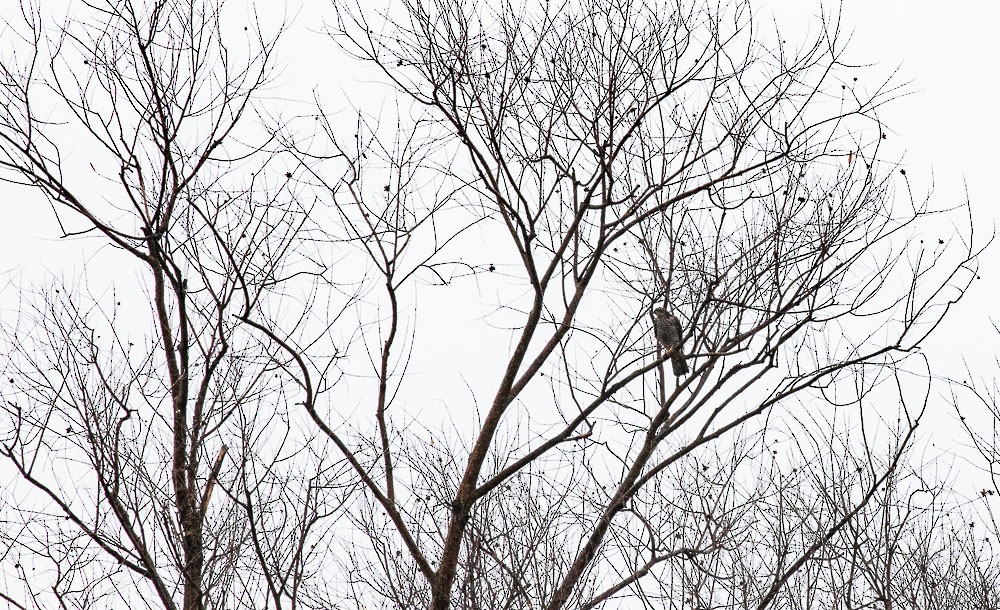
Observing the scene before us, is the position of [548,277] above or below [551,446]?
above

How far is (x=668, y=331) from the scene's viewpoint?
4988 mm

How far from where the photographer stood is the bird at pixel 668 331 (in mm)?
4852

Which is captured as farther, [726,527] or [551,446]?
[726,527]

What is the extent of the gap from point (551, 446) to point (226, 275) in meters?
1.79

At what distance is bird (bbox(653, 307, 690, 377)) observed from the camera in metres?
4.85

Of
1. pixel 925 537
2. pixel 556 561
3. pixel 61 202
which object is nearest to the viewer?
pixel 61 202

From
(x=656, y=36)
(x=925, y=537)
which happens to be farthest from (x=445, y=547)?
(x=925, y=537)

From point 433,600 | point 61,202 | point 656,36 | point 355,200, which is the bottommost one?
point 433,600

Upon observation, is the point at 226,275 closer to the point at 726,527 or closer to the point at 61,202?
the point at 61,202

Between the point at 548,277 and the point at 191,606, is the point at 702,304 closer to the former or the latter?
the point at 548,277

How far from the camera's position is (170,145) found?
5004mm

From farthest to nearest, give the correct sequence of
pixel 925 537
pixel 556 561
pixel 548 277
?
pixel 925 537 → pixel 556 561 → pixel 548 277

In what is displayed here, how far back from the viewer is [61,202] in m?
4.46

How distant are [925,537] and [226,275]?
14.9 ft
